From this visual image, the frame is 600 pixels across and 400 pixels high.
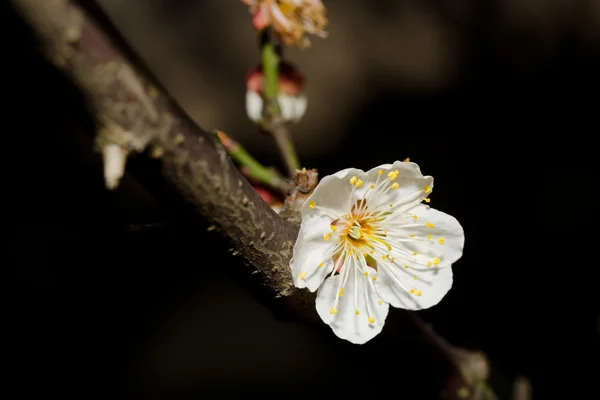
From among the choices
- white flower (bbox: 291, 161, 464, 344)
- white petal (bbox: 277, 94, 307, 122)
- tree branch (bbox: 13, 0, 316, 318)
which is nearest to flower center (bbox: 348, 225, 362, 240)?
white flower (bbox: 291, 161, 464, 344)

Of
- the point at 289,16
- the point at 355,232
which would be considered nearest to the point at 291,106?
the point at 289,16

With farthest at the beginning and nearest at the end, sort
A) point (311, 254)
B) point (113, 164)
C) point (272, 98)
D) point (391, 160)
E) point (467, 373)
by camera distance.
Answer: point (391, 160), point (467, 373), point (272, 98), point (311, 254), point (113, 164)

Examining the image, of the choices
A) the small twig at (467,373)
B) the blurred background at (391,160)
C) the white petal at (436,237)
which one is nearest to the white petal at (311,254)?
the white petal at (436,237)

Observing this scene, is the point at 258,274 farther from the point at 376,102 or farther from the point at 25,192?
Answer: the point at 376,102

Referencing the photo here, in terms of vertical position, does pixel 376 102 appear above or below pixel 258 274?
above

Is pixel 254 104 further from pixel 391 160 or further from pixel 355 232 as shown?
pixel 391 160

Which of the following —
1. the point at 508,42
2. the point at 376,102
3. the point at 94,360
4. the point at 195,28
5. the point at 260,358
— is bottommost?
the point at 94,360

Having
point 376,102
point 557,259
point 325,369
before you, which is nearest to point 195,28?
point 376,102

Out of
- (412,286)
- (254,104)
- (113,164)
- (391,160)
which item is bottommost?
(113,164)
